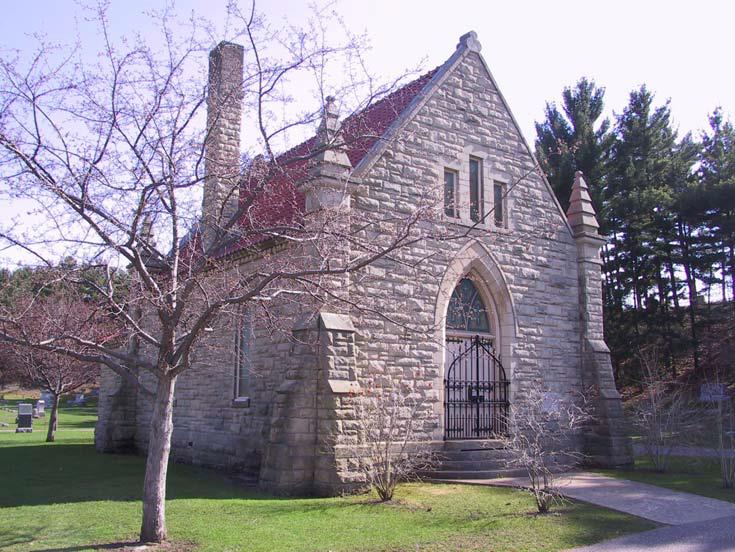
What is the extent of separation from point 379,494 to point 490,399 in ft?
15.1

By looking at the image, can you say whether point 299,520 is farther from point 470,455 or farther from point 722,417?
point 722,417

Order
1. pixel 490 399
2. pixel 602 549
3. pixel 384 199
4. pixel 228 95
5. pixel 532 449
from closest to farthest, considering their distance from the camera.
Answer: pixel 602 549 → pixel 228 95 → pixel 532 449 → pixel 384 199 → pixel 490 399

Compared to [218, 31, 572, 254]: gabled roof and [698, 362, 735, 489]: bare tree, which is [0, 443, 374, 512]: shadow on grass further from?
[698, 362, 735, 489]: bare tree

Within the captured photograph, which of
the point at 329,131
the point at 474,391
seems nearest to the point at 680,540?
the point at 474,391

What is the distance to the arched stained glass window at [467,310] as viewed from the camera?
14.4 metres

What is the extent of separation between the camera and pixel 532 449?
32.2 ft

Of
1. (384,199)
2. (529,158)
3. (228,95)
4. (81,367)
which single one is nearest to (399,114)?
(384,199)

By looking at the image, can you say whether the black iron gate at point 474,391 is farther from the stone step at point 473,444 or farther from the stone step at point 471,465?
the stone step at point 471,465

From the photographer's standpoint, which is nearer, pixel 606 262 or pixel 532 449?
pixel 532 449

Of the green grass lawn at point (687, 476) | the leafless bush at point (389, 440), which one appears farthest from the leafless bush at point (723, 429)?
the leafless bush at point (389, 440)

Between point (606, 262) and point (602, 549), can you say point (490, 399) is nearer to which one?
point (602, 549)

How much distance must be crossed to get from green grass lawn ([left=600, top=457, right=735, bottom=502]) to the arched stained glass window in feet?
13.7

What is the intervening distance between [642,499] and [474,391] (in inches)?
164

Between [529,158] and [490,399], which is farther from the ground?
[529,158]
